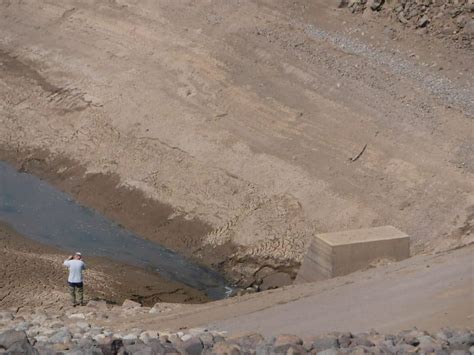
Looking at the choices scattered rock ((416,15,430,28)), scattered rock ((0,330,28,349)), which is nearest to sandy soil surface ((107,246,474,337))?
scattered rock ((0,330,28,349))

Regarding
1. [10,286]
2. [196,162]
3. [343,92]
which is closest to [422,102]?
[343,92]

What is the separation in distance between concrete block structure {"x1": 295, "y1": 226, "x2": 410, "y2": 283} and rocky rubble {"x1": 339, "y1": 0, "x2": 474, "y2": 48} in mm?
10380

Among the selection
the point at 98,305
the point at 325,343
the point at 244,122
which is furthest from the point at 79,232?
the point at 325,343

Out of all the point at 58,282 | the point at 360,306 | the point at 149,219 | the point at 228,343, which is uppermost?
the point at 228,343

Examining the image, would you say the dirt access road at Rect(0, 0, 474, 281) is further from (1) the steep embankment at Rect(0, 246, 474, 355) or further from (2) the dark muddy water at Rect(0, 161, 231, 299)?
(1) the steep embankment at Rect(0, 246, 474, 355)

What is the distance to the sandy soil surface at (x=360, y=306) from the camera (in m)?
13.3

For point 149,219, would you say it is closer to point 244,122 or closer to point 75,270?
point 244,122

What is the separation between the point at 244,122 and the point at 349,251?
8.40 metres

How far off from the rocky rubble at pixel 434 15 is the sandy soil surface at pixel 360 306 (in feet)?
38.2

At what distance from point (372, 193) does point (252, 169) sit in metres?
3.10

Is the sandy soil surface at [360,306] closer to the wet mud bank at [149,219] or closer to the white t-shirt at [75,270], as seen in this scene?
the white t-shirt at [75,270]

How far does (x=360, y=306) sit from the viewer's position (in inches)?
555

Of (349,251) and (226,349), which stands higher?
(226,349)

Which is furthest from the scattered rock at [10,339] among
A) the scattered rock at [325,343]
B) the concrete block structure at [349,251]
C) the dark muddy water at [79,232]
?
the dark muddy water at [79,232]
